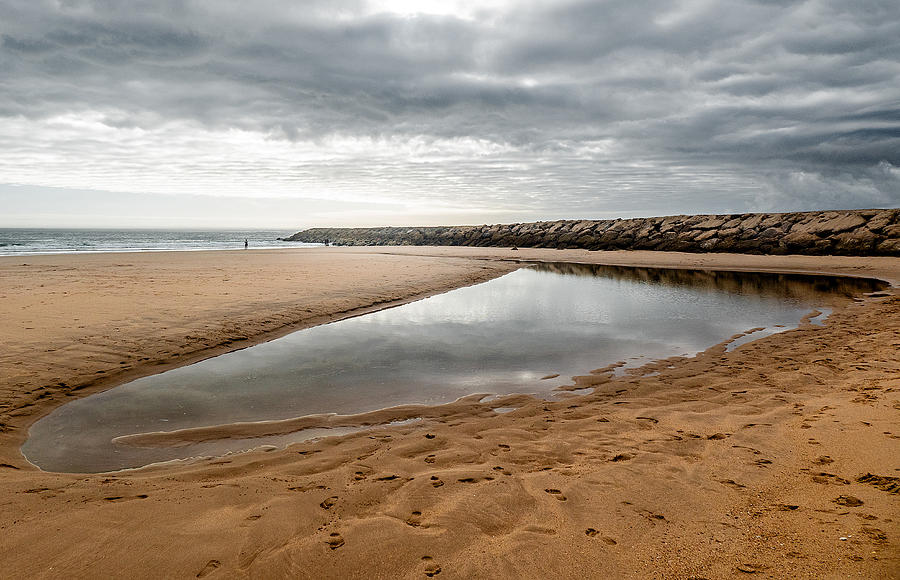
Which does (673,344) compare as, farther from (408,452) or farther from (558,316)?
(408,452)

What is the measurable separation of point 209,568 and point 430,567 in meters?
1.58

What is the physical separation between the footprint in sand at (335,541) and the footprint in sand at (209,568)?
0.77 m

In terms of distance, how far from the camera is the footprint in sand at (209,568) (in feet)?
10.0

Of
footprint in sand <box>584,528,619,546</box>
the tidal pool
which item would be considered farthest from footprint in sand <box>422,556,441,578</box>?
the tidal pool

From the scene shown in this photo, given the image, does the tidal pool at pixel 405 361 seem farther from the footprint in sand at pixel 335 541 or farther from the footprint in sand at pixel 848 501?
the footprint in sand at pixel 848 501

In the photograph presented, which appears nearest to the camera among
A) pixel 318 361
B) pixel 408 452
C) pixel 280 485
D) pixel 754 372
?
pixel 280 485

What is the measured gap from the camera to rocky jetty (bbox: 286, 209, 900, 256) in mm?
36219

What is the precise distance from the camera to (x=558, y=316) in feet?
47.0

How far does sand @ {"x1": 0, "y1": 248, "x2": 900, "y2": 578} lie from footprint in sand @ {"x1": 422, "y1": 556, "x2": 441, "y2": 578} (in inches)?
0.5

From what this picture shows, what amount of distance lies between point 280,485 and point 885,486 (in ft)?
18.2

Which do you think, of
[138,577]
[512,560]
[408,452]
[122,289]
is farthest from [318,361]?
[122,289]

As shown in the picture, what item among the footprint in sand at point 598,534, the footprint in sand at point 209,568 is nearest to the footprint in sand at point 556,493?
the footprint in sand at point 598,534

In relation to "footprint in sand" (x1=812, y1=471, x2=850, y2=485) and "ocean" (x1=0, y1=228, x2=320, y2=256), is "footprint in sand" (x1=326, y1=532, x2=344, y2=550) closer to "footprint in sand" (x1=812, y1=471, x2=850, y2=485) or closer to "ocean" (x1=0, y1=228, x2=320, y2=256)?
"footprint in sand" (x1=812, y1=471, x2=850, y2=485)

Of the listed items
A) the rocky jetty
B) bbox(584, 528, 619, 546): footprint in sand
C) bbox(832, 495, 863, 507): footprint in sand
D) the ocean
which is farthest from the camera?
the ocean
